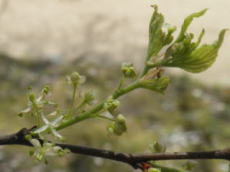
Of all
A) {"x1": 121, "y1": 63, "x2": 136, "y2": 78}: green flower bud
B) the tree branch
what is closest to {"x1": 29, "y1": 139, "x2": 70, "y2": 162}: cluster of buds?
the tree branch

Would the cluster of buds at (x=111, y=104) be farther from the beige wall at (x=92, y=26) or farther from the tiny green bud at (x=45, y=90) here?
the beige wall at (x=92, y=26)

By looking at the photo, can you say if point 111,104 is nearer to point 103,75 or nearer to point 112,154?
point 112,154

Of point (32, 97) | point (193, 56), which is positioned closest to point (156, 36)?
point (193, 56)

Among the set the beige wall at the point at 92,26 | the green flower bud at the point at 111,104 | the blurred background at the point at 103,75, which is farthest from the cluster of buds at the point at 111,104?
the beige wall at the point at 92,26

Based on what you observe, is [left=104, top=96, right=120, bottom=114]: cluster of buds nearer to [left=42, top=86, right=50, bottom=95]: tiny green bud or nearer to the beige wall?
[left=42, top=86, right=50, bottom=95]: tiny green bud

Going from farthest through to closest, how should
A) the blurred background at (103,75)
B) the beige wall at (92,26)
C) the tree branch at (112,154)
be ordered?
1. the beige wall at (92,26)
2. the blurred background at (103,75)
3. the tree branch at (112,154)
